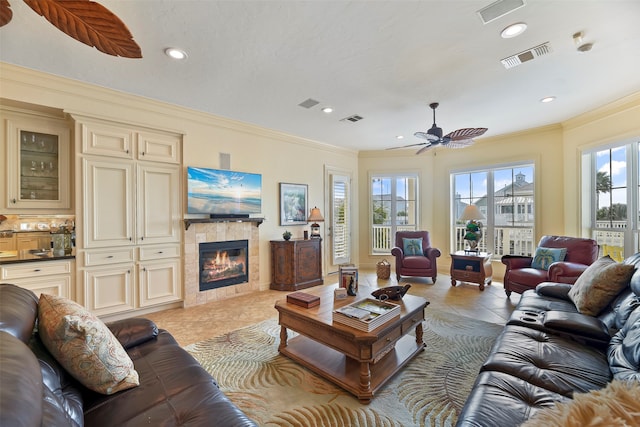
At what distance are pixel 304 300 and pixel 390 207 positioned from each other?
178 inches

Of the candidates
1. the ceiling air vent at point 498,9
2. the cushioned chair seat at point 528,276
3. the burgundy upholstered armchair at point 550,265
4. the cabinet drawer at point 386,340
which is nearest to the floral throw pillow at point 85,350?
the cabinet drawer at point 386,340

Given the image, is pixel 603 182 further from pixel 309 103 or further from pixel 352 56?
pixel 309 103

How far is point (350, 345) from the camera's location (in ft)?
6.28

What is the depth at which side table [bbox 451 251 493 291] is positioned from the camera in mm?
4461

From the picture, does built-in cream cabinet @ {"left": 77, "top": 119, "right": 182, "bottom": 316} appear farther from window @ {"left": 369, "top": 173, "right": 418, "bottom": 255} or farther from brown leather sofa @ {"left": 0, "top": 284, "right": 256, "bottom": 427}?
window @ {"left": 369, "top": 173, "right": 418, "bottom": 255}

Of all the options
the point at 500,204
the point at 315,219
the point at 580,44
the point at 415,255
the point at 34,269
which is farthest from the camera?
the point at 500,204

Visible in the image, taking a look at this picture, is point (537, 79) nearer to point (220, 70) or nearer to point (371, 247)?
point (220, 70)

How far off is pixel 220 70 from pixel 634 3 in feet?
10.8

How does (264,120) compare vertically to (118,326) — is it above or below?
above

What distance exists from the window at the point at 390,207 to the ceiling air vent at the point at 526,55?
12.0ft

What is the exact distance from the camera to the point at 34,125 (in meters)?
3.03

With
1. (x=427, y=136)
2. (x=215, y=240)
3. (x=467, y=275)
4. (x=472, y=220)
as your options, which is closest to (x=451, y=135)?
(x=427, y=136)

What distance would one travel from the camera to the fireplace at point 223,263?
12.9 feet

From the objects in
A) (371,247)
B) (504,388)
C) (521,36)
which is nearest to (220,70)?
(521,36)
